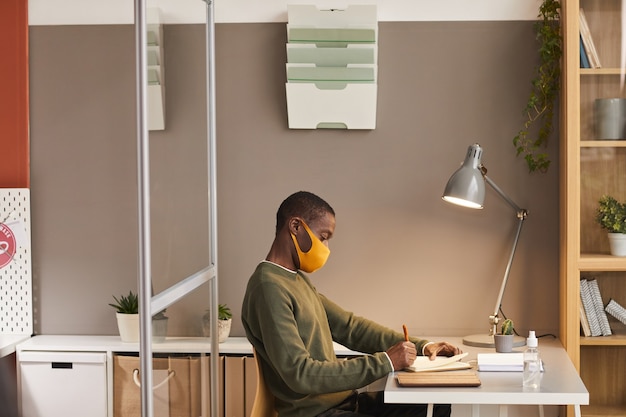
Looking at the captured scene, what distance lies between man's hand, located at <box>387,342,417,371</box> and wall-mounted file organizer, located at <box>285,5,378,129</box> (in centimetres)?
118

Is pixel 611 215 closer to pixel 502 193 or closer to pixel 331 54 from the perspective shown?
pixel 502 193

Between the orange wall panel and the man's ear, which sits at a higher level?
the orange wall panel

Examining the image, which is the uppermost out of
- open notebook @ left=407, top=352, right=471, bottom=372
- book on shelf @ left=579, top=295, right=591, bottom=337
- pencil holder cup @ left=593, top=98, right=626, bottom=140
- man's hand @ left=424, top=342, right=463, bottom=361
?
pencil holder cup @ left=593, top=98, right=626, bottom=140

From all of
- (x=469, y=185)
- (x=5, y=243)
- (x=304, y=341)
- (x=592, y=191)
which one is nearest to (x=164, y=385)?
(x=304, y=341)

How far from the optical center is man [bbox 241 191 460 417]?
103 inches

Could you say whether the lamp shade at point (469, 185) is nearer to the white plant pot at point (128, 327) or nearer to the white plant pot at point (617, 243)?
the white plant pot at point (617, 243)

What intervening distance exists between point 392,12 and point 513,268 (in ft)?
3.94

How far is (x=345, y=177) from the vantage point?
3627mm

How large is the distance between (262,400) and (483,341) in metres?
1.03

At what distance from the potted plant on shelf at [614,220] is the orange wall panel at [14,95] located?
240 cm

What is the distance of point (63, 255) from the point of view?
12.1ft

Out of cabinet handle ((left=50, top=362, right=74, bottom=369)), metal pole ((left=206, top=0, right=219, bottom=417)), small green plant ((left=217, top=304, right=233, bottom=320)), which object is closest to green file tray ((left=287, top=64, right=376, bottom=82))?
metal pole ((left=206, top=0, right=219, bottom=417))

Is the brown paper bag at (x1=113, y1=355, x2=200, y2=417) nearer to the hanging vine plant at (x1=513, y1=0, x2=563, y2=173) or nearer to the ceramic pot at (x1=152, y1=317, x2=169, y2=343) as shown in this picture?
the ceramic pot at (x1=152, y1=317, x2=169, y2=343)

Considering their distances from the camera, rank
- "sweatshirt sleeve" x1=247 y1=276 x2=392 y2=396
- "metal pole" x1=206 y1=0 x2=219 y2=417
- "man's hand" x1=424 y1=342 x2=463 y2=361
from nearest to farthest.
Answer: "sweatshirt sleeve" x1=247 y1=276 x2=392 y2=396 < "man's hand" x1=424 y1=342 x2=463 y2=361 < "metal pole" x1=206 y1=0 x2=219 y2=417
